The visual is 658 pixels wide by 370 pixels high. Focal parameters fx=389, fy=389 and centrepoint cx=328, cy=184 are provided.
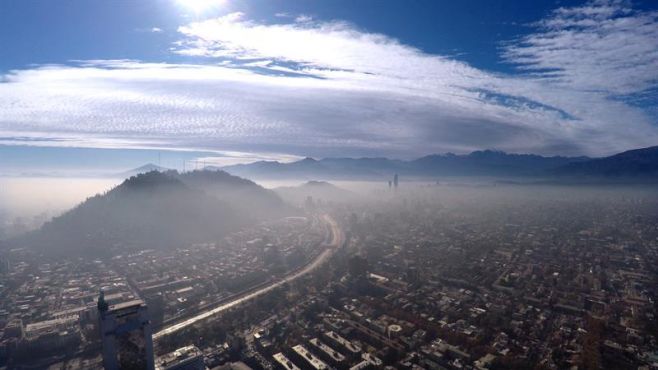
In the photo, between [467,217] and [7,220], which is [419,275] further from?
[7,220]

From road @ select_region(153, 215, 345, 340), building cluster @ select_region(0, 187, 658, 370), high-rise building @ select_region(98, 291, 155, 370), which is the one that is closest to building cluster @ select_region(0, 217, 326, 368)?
building cluster @ select_region(0, 187, 658, 370)

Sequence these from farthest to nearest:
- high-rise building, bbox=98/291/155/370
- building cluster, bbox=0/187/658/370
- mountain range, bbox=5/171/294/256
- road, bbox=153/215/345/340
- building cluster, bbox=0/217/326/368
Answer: mountain range, bbox=5/171/294/256
road, bbox=153/215/345/340
building cluster, bbox=0/217/326/368
building cluster, bbox=0/187/658/370
high-rise building, bbox=98/291/155/370

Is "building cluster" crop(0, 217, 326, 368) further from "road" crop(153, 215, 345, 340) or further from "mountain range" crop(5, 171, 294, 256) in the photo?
"mountain range" crop(5, 171, 294, 256)

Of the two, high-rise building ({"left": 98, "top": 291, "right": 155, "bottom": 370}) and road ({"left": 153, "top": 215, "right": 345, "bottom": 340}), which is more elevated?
high-rise building ({"left": 98, "top": 291, "right": 155, "bottom": 370})

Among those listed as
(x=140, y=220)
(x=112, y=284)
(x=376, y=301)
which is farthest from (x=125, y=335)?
(x=140, y=220)

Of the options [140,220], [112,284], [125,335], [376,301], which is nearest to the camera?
[125,335]

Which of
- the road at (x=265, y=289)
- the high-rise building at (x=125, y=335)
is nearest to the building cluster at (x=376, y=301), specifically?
the high-rise building at (x=125, y=335)

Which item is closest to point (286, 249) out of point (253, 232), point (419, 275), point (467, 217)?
point (253, 232)

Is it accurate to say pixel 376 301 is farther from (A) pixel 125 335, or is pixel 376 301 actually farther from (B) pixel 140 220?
(B) pixel 140 220

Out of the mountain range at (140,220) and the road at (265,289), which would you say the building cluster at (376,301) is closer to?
the road at (265,289)
